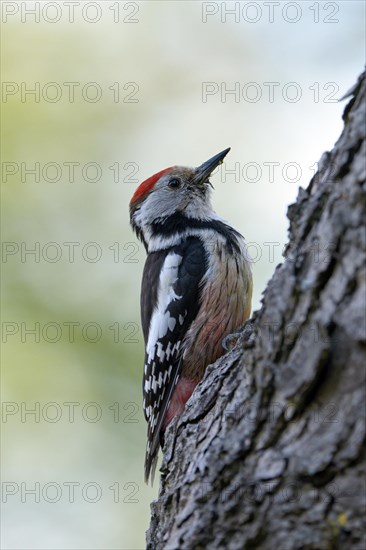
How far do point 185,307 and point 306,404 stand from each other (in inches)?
98.1

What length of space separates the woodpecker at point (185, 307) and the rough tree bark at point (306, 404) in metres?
1.94

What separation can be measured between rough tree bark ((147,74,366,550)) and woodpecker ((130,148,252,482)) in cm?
194

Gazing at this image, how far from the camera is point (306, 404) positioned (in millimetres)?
2115

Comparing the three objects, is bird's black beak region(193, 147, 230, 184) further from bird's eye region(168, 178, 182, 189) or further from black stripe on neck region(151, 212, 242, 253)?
black stripe on neck region(151, 212, 242, 253)

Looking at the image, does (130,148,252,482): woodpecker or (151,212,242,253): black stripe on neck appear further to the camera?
(151,212,242,253): black stripe on neck

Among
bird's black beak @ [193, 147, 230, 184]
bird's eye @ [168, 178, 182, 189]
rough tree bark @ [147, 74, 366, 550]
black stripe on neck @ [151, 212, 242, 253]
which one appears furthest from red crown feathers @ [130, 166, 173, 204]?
rough tree bark @ [147, 74, 366, 550]

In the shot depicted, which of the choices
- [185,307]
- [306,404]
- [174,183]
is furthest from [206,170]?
[306,404]

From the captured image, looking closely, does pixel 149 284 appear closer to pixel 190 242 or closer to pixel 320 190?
pixel 190 242

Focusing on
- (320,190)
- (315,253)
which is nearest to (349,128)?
(320,190)

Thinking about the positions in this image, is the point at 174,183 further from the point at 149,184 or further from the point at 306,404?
the point at 306,404

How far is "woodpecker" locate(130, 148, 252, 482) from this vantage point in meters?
4.41

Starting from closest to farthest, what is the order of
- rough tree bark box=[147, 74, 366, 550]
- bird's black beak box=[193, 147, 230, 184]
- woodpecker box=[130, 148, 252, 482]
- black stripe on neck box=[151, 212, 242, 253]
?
1. rough tree bark box=[147, 74, 366, 550]
2. woodpecker box=[130, 148, 252, 482]
3. black stripe on neck box=[151, 212, 242, 253]
4. bird's black beak box=[193, 147, 230, 184]

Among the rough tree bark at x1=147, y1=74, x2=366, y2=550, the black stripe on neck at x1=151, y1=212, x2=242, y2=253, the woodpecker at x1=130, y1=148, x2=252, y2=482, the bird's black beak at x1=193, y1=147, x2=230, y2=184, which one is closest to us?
the rough tree bark at x1=147, y1=74, x2=366, y2=550

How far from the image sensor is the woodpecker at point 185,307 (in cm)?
441
